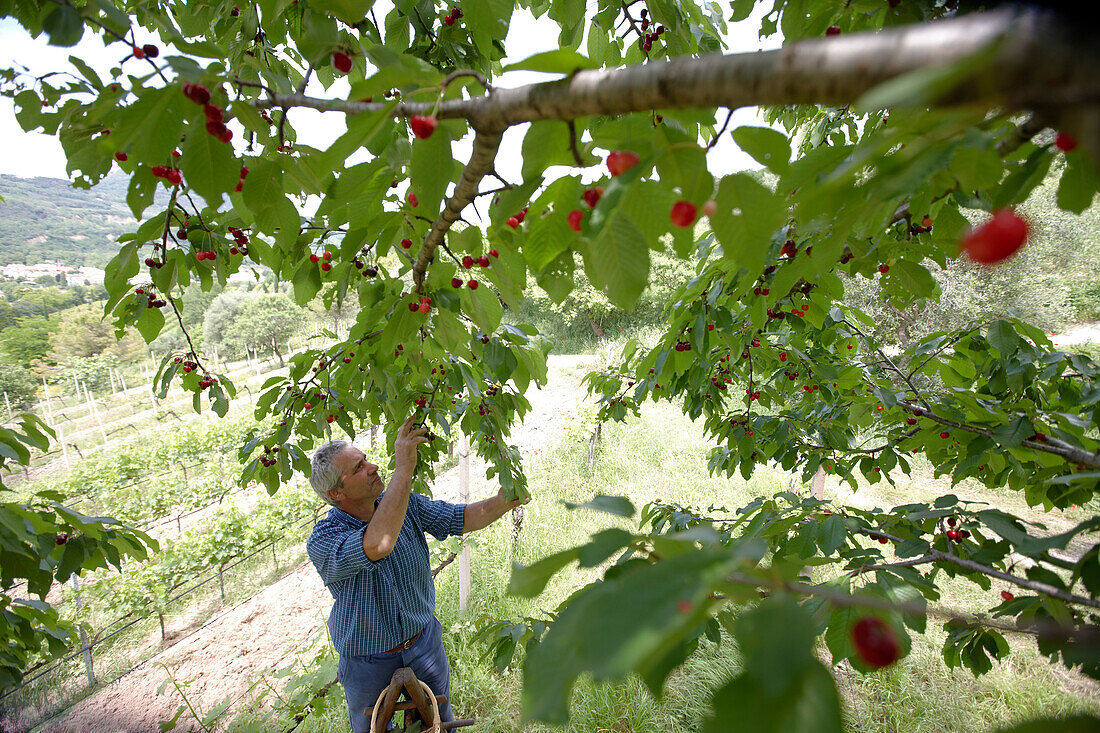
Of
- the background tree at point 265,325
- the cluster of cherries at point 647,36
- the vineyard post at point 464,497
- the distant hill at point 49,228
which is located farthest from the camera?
the distant hill at point 49,228

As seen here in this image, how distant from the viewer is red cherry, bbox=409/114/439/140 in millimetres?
699

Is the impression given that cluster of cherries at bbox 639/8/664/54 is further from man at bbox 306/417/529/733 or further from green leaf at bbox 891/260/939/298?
man at bbox 306/417/529/733

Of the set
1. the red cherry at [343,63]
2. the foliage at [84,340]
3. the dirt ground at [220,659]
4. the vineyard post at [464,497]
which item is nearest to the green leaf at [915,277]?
the red cherry at [343,63]

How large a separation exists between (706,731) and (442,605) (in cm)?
524

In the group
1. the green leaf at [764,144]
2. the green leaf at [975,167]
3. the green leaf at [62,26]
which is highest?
the green leaf at [62,26]

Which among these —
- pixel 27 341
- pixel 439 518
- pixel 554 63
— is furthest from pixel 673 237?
pixel 27 341

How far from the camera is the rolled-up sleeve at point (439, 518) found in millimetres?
2676

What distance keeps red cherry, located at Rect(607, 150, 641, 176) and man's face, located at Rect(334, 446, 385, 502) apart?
6.86 feet

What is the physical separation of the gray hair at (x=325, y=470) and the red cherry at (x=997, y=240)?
247 centimetres

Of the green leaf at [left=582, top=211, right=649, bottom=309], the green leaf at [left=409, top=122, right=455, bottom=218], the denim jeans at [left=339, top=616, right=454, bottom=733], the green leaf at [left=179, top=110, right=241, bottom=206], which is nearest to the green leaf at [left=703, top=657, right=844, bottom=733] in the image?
the green leaf at [left=582, top=211, right=649, bottom=309]

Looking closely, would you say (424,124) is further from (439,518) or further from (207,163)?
(439,518)

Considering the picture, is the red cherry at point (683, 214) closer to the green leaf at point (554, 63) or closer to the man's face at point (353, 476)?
the green leaf at point (554, 63)

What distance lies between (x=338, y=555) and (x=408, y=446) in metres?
0.55

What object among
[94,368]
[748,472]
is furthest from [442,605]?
[94,368]
